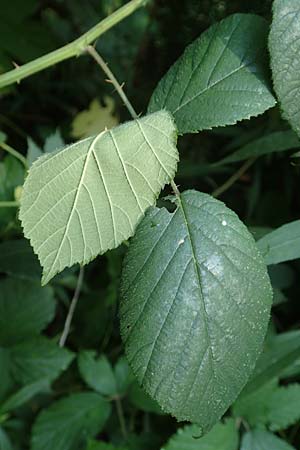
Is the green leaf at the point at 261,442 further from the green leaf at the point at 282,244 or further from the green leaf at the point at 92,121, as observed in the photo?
the green leaf at the point at 92,121

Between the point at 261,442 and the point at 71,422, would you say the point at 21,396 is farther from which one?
the point at 261,442

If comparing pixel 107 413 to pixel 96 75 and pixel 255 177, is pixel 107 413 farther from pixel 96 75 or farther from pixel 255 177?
pixel 96 75

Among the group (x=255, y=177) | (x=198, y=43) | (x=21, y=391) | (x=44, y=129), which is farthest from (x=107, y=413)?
(x=44, y=129)

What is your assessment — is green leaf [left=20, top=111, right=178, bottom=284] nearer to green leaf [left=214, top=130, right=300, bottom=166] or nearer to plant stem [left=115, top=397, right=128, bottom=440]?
green leaf [left=214, top=130, right=300, bottom=166]

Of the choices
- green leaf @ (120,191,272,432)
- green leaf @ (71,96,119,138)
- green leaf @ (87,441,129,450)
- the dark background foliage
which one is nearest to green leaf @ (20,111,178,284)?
green leaf @ (120,191,272,432)

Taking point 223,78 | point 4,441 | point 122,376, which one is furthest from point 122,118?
point 223,78
